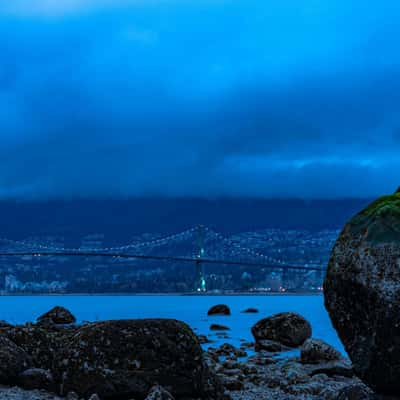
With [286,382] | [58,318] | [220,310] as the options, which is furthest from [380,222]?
[220,310]

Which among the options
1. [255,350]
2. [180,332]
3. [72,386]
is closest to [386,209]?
[180,332]

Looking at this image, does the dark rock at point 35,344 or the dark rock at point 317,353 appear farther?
the dark rock at point 317,353

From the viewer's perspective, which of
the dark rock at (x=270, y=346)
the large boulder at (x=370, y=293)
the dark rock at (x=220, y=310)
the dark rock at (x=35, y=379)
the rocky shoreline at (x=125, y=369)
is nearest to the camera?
the large boulder at (x=370, y=293)

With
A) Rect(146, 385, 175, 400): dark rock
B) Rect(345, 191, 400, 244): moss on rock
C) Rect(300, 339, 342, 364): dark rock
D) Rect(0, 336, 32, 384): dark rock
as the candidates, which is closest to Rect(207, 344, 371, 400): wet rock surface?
Rect(300, 339, 342, 364): dark rock

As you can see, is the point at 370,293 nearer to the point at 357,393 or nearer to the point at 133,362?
the point at 357,393

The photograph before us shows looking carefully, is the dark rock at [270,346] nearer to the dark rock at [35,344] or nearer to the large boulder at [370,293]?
the dark rock at [35,344]

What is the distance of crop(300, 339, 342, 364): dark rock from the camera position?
14.0 meters

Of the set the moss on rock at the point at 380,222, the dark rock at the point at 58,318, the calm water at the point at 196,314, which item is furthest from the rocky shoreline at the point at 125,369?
the dark rock at the point at 58,318

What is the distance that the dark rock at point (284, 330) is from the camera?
760 inches

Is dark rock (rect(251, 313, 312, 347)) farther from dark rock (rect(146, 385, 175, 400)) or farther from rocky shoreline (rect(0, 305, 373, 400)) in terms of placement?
dark rock (rect(146, 385, 175, 400))

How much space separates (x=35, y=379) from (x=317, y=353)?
7361 millimetres

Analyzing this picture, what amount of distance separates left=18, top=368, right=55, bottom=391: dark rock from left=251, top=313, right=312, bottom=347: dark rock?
1182cm

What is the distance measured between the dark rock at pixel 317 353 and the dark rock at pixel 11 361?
6993 millimetres

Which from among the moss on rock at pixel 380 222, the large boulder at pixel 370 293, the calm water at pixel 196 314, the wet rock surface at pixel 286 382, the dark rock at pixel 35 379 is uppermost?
the moss on rock at pixel 380 222
